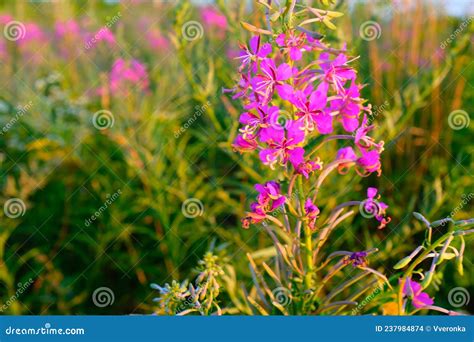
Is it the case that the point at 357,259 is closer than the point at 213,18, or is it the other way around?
the point at 357,259

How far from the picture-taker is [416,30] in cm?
348

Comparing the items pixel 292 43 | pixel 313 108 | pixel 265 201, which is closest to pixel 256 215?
pixel 265 201

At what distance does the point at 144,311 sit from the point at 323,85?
1779 mm

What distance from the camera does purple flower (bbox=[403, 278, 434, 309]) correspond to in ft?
4.49

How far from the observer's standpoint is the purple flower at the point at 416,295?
4.49 feet

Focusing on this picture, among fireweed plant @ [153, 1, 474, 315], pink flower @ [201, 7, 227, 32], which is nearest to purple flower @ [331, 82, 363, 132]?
fireweed plant @ [153, 1, 474, 315]

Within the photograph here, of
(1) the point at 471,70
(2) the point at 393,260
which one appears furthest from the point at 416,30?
(2) the point at 393,260

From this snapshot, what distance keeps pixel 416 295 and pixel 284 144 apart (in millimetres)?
491

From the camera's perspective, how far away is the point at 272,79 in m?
1.27

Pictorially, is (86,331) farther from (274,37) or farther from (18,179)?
(18,179)

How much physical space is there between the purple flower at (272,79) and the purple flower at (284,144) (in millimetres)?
66

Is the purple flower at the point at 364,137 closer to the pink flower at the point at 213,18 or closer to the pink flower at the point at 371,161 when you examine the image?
the pink flower at the point at 371,161

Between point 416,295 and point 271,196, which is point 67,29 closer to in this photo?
point 271,196

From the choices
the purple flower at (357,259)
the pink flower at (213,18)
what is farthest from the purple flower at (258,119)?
the pink flower at (213,18)
